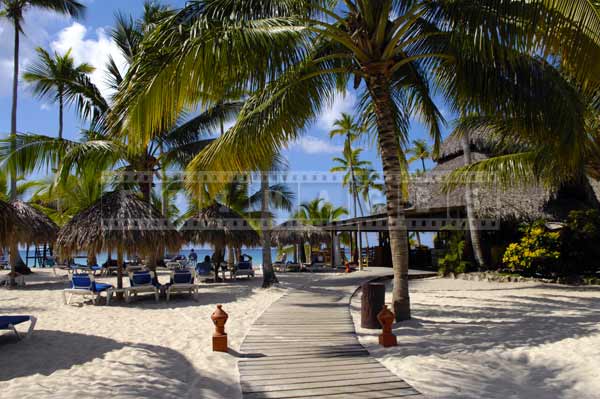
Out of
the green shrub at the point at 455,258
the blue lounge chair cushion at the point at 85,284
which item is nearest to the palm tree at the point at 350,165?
the green shrub at the point at 455,258

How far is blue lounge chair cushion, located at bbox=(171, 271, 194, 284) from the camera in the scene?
447 inches

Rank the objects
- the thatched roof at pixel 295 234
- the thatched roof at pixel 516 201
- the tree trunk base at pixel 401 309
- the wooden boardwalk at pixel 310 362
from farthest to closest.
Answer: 1. the thatched roof at pixel 295 234
2. the thatched roof at pixel 516 201
3. the tree trunk base at pixel 401 309
4. the wooden boardwalk at pixel 310 362

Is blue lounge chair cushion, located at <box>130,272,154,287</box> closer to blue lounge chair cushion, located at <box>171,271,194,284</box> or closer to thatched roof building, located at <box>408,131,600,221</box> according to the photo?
blue lounge chair cushion, located at <box>171,271,194,284</box>

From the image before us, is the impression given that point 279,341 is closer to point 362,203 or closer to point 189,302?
point 189,302

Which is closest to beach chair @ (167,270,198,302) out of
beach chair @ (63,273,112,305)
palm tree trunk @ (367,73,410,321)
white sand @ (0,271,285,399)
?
white sand @ (0,271,285,399)

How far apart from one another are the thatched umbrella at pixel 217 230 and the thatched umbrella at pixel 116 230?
4799 millimetres

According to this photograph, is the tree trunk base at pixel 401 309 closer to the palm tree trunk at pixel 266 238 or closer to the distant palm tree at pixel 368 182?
the palm tree trunk at pixel 266 238

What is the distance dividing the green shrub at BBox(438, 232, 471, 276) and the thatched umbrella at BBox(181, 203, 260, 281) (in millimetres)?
7435

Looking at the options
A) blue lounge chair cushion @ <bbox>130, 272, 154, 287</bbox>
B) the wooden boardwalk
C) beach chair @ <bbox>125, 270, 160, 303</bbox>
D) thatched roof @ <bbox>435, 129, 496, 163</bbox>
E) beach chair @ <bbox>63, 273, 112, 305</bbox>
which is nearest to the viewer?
the wooden boardwalk

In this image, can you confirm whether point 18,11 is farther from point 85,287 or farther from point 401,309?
point 401,309

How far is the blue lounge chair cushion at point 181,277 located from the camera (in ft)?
37.3

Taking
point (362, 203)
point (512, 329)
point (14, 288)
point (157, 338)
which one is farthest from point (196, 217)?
point (362, 203)

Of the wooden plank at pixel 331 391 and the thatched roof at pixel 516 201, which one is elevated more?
the thatched roof at pixel 516 201

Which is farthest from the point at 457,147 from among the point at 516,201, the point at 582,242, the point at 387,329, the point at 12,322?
the point at 12,322
